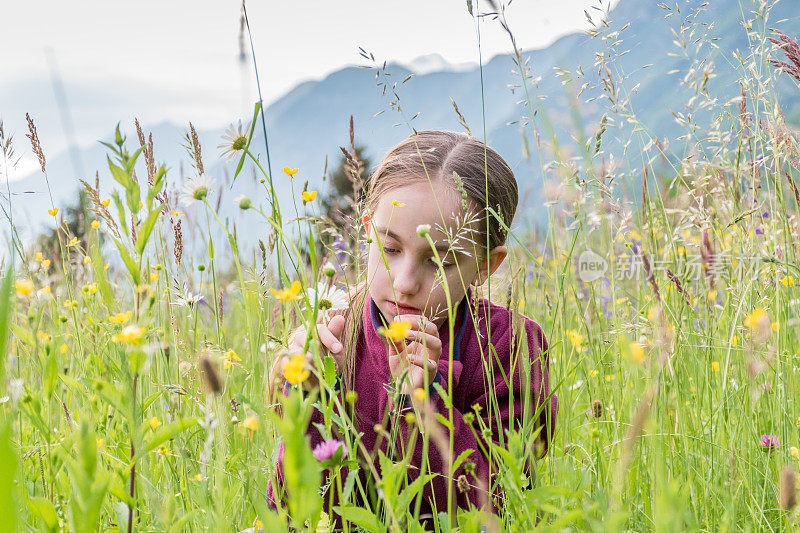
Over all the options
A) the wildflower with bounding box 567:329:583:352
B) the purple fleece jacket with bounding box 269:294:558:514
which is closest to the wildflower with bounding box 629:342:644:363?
the wildflower with bounding box 567:329:583:352

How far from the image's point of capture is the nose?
1.39 metres

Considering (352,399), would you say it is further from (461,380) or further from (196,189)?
(461,380)

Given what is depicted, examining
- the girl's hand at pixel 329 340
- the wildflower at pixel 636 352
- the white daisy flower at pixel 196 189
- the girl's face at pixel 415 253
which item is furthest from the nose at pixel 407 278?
the wildflower at pixel 636 352

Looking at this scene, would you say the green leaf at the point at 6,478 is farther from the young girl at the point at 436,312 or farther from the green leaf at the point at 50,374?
the young girl at the point at 436,312

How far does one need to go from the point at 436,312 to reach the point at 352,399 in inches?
15.3

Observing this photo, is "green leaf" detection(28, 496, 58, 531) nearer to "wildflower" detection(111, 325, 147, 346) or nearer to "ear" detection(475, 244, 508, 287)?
"wildflower" detection(111, 325, 147, 346)

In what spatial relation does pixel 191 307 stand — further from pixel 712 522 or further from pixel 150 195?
pixel 712 522

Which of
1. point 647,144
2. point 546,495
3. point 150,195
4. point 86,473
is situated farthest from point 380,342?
point 86,473

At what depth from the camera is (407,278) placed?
4.58 feet

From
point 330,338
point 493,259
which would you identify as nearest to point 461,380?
point 493,259

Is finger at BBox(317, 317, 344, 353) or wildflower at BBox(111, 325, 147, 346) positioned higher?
wildflower at BBox(111, 325, 147, 346)

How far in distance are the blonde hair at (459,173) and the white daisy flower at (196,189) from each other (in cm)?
59

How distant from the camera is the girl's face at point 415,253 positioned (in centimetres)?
142

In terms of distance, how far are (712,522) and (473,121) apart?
2.85ft
